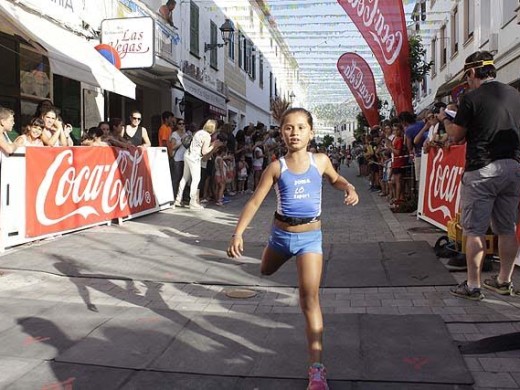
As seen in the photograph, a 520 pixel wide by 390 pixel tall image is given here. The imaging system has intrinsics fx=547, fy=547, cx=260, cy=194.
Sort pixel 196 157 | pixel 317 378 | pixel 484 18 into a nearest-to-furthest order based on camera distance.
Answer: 1. pixel 317 378
2. pixel 196 157
3. pixel 484 18

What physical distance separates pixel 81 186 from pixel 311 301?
555 centimetres

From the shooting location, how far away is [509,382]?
2980 mm

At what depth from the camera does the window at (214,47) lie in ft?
68.3

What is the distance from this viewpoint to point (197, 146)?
11.1 meters

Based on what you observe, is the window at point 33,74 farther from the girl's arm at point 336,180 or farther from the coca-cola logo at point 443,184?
the girl's arm at point 336,180

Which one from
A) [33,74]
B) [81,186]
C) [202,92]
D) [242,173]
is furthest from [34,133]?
[202,92]

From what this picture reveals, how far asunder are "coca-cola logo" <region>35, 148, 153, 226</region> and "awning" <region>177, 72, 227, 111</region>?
6.23 m

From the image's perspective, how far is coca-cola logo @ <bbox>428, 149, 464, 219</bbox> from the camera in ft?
22.5

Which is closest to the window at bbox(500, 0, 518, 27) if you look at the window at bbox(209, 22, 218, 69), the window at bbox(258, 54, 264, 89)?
the window at bbox(209, 22, 218, 69)

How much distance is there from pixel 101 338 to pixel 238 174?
11.6 meters

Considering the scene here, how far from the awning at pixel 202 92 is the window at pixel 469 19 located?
9723 mm

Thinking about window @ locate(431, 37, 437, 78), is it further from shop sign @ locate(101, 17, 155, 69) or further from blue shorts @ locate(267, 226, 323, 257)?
blue shorts @ locate(267, 226, 323, 257)

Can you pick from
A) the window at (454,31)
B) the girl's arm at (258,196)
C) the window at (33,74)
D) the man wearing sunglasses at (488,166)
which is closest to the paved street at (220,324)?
the man wearing sunglasses at (488,166)

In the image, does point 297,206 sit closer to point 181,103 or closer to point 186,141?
point 186,141
